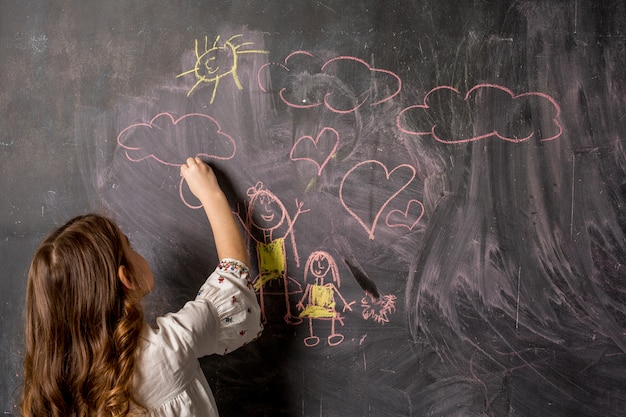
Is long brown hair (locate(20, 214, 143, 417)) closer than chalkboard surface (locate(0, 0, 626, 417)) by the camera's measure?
Yes

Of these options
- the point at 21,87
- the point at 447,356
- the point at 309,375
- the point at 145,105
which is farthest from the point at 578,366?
the point at 21,87

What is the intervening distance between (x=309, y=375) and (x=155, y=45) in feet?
3.22

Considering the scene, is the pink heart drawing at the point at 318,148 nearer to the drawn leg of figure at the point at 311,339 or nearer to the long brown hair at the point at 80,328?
the drawn leg of figure at the point at 311,339

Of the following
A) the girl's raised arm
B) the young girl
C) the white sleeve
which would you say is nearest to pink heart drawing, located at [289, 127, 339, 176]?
the girl's raised arm

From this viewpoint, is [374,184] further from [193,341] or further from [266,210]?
[193,341]

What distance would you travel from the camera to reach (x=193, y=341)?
115 centimetres

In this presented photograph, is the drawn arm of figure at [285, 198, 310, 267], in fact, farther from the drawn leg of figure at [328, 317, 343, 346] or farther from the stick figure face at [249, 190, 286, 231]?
the drawn leg of figure at [328, 317, 343, 346]

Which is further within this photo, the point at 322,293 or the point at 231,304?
the point at 322,293

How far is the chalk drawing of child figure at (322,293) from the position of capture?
4.58ft

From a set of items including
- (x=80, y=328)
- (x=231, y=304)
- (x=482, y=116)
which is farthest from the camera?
(x=482, y=116)

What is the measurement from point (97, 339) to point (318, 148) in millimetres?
695

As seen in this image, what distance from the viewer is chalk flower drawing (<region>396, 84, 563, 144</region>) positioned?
133 cm

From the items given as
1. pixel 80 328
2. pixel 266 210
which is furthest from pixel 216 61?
pixel 80 328

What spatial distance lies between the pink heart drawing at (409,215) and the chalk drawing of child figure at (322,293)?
20cm
